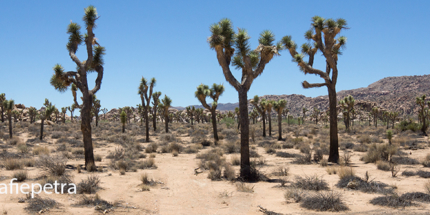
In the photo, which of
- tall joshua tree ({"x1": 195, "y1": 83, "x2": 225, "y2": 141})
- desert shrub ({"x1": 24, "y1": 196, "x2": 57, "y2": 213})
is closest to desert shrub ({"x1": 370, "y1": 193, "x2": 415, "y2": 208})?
desert shrub ({"x1": 24, "y1": 196, "x2": 57, "y2": 213})

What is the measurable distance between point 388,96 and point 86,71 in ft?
464

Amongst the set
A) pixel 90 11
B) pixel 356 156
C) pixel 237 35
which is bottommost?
pixel 356 156

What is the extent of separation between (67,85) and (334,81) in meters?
13.0

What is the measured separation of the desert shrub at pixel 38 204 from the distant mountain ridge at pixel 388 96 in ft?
339

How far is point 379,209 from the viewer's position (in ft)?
22.7

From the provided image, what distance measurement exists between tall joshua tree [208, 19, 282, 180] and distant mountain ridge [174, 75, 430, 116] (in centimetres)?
9690

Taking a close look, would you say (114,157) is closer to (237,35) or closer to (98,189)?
(98,189)

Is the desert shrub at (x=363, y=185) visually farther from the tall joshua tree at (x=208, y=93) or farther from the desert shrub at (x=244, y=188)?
the tall joshua tree at (x=208, y=93)

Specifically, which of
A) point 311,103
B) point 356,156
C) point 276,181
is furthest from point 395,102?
point 276,181

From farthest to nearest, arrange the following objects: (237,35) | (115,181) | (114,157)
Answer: (114,157)
(237,35)
(115,181)

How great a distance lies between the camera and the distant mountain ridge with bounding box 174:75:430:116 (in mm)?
105356

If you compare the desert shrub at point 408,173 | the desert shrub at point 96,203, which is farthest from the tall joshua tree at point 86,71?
the desert shrub at point 408,173

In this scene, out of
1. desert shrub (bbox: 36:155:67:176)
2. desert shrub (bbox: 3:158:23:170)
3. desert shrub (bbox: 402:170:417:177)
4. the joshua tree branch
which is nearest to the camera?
desert shrub (bbox: 36:155:67:176)

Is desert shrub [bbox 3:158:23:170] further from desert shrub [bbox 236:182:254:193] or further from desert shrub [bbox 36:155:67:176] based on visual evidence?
desert shrub [bbox 236:182:254:193]
